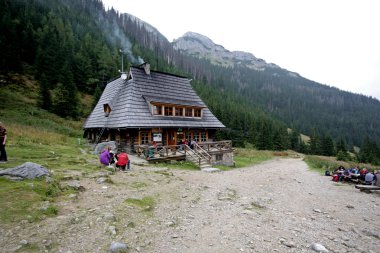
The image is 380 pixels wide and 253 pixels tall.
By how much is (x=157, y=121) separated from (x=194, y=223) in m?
17.6

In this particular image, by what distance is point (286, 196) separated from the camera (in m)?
11.9

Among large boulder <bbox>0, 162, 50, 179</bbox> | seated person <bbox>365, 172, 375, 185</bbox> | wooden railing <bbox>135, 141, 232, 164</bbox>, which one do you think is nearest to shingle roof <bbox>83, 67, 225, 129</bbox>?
wooden railing <bbox>135, 141, 232, 164</bbox>

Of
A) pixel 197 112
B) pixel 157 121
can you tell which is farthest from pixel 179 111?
pixel 157 121

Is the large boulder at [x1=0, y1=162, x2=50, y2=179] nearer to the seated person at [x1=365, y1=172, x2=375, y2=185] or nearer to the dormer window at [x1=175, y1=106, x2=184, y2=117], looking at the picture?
the dormer window at [x1=175, y1=106, x2=184, y2=117]

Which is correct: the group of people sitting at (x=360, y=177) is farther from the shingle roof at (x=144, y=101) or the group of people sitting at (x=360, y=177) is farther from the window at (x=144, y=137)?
the window at (x=144, y=137)

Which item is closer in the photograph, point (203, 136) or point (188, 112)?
point (188, 112)

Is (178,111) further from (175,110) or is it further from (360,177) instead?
(360,177)

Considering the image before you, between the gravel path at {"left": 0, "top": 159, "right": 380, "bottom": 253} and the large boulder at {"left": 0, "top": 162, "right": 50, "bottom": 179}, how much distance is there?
197 centimetres

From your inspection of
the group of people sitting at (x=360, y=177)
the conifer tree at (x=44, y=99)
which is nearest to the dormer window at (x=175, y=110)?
the group of people sitting at (x=360, y=177)

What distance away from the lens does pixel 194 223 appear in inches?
276

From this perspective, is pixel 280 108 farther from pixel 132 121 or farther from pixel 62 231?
pixel 62 231

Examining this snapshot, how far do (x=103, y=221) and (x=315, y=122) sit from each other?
20066 cm

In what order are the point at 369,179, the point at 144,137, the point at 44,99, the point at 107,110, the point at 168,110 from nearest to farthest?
1. the point at 369,179
2. the point at 144,137
3. the point at 168,110
4. the point at 107,110
5. the point at 44,99

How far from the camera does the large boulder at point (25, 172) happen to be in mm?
8188
